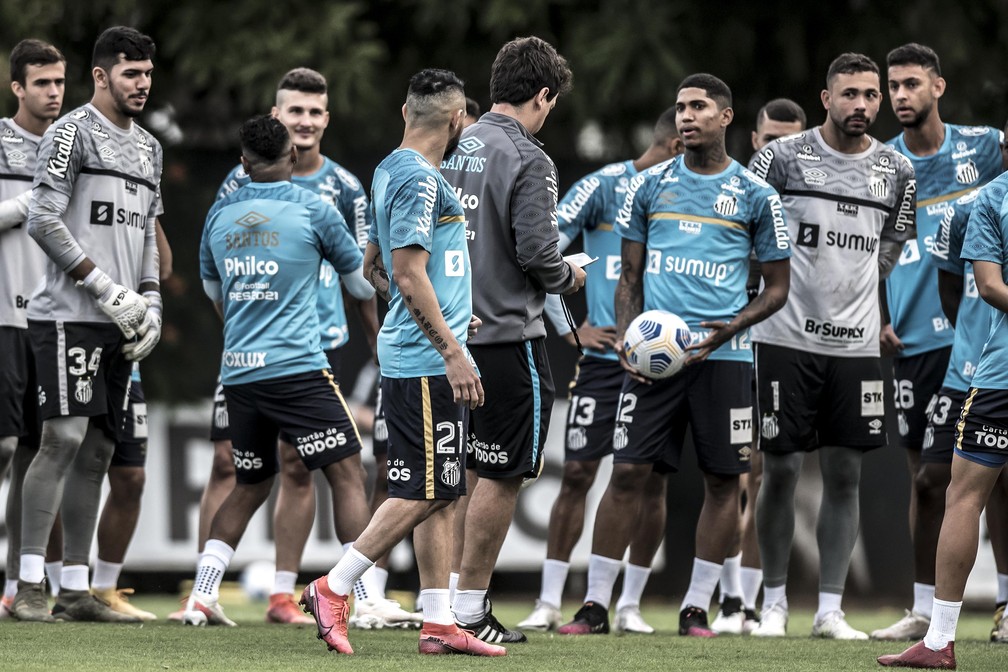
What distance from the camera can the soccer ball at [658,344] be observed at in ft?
26.4

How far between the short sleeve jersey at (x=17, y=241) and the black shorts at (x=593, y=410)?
3.10 metres

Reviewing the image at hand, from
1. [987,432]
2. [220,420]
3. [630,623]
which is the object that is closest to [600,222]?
[630,623]

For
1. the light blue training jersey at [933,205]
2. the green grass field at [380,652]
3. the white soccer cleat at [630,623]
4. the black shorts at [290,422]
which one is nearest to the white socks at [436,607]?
the green grass field at [380,652]

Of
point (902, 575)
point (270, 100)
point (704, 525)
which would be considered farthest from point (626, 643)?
point (270, 100)

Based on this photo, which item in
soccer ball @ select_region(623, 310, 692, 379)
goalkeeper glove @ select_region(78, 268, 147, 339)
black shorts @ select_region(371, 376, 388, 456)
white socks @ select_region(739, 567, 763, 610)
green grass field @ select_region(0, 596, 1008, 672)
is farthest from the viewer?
white socks @ select_region(739, 567, 763, 610)

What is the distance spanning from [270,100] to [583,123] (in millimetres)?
2514

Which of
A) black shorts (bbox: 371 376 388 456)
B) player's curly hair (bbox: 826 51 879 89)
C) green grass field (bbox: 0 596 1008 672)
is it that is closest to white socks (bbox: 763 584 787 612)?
green grass field (bbox: 0 596 1008 672)

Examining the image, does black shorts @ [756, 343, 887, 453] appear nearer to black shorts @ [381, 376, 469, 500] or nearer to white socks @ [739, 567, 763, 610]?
white socks @ [739, 567, 763, 610]

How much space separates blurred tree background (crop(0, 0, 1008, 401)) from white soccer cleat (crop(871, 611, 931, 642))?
17.0ft

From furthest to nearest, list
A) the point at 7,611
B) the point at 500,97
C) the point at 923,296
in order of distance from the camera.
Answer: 1. the point at 923,296
2. the point at 7,611
3. the point at 500,97

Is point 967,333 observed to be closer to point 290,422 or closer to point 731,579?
point 731,579

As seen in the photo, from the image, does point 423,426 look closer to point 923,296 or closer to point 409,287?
point 409,287

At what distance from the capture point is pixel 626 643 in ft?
25.5

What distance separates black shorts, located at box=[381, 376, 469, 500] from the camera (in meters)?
6.59
